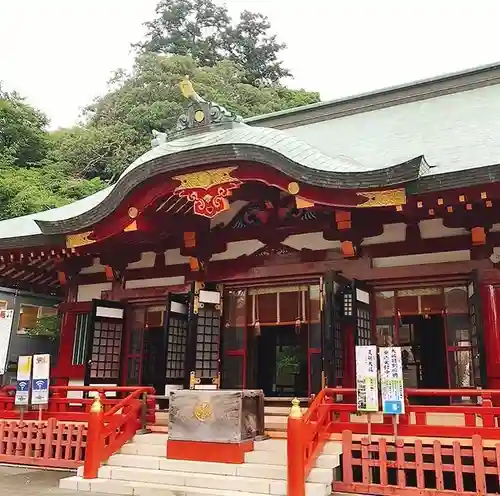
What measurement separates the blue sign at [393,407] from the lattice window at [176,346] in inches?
158

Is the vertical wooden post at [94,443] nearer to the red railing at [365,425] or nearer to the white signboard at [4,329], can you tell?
the red railing at [365,425]

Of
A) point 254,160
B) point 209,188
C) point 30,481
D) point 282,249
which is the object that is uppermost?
point 254,160

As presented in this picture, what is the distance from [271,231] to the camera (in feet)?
30.1

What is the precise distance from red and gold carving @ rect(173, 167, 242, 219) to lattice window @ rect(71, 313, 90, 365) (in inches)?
148

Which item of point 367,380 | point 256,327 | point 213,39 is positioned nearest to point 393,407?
point 367,380

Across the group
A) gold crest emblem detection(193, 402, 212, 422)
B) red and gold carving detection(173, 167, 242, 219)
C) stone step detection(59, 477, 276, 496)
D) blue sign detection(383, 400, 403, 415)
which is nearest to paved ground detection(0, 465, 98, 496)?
stone step detection(59, 477, 276, 496)

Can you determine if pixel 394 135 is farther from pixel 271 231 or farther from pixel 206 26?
pixel 206 26

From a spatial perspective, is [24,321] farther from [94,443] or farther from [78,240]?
[94,443]

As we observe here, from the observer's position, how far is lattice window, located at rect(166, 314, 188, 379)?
934cm

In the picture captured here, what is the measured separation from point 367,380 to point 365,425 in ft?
2.14

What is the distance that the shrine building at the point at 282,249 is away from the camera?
734 centimetres

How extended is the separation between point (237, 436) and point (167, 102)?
2618 cm

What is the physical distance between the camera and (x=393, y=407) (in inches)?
244

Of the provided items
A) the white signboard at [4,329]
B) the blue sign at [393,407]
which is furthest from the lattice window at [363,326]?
the white signboard at [4,329]
